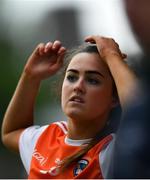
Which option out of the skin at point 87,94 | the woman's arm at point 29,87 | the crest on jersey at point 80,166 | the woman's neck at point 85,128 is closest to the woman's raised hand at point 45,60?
the woman's arm at point 29,87

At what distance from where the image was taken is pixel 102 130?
5.52ft

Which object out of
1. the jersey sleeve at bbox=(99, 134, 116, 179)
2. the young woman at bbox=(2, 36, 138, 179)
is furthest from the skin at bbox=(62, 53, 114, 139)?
Answer: the jersey sleeve at bbox=(99, 134, 116, 179)

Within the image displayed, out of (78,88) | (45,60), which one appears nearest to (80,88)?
(78,88)

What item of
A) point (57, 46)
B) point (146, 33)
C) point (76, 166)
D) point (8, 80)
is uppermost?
point (146, 33)

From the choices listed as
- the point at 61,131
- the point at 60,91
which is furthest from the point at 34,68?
the point at 61,131

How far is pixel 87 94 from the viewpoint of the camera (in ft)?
Answer: 5.34

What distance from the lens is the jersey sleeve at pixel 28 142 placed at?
1.79m

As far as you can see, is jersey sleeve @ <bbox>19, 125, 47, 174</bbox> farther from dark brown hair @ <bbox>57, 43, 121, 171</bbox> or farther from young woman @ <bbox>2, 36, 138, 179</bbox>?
dark brown hair @ <bbox>57, 43, 121, 171</bbox>

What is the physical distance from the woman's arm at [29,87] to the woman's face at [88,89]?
151mm

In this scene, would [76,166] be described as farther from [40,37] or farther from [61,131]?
[40,37]

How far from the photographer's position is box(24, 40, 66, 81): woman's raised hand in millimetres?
1817

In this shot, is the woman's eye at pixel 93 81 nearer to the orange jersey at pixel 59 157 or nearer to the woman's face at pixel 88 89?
the woman's face at pixel 88 89

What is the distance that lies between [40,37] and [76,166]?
93.8 inches

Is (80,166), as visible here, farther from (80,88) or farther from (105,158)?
(80,88)
